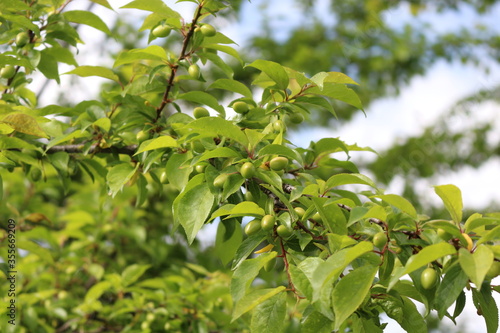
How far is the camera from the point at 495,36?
627cm

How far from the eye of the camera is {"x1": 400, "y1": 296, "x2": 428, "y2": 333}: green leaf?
A: 0.85 metres

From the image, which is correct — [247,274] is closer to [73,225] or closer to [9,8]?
[9,8]

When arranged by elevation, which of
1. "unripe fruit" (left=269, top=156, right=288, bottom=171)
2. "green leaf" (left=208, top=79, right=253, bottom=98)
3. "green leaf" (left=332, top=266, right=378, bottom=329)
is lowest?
"green leaf" (left=332, top=266, right=378, bottom=329)

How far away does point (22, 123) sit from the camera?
1087 mm

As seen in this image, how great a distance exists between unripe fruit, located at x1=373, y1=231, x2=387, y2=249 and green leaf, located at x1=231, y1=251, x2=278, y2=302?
16 cm

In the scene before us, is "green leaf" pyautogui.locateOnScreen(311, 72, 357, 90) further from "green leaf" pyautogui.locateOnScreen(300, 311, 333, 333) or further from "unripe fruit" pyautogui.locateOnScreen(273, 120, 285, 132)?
"green leaf" pyautogui.locateOnScreen(300, 311, 333, 333)

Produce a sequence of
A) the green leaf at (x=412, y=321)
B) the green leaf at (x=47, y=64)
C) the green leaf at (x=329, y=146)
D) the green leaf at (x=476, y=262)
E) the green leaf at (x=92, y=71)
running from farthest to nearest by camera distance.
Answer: the green leaf at (x=47, y=64) → the green leaf at (x=92, y=71) → the green leaf at (x=329, y=146) → the green leaf at (x=412, y=321) → the green leaf at (x=476, y=262)

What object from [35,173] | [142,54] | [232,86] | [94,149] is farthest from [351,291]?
[35,173]

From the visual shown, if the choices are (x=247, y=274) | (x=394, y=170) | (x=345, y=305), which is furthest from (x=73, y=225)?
(x=394, y=170)

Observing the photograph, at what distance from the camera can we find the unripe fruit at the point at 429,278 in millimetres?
735

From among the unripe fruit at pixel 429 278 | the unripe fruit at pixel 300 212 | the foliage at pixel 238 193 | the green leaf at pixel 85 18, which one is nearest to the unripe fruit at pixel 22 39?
the foliage at pixel 238 193

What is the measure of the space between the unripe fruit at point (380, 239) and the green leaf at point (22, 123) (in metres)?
0.71

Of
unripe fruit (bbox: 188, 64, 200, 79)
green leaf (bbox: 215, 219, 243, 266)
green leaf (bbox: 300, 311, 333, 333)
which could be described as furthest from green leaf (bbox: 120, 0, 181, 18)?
green leaf (bbox: 300, 311, 333, 333)

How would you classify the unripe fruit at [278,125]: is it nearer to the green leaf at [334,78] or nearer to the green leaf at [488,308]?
the green leaf at [334,78]
